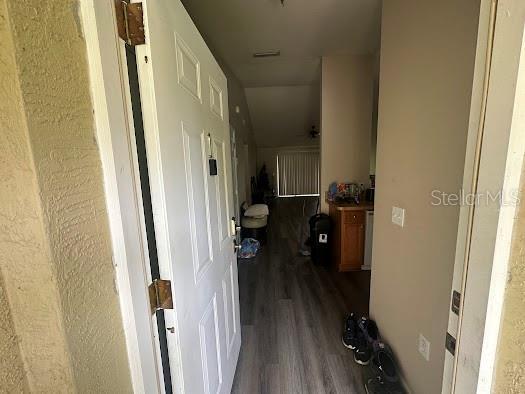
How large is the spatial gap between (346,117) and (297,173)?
6299 millimetres

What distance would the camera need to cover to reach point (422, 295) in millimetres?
1312

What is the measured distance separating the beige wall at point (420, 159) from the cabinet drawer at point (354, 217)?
1268 mm

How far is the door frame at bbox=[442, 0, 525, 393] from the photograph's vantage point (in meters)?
0.51

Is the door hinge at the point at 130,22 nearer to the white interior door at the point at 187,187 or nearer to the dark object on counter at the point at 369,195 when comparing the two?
the white interior door at the point at 187,187

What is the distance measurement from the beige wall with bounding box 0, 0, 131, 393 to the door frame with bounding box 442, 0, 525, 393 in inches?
35.4

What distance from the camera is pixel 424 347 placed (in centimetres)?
130

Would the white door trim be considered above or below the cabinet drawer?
above

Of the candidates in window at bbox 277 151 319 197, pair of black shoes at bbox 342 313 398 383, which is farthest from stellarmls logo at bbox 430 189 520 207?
window at bbox 277 151 319 197

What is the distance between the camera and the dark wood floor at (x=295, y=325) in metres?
1.61

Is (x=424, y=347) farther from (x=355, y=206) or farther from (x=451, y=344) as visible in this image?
(x=355, y=206)

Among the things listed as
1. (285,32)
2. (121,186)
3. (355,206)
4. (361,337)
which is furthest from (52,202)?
(355,206)

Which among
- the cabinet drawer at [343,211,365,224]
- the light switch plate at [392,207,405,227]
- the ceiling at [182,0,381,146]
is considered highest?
the ceiling at [182,0,381,146]

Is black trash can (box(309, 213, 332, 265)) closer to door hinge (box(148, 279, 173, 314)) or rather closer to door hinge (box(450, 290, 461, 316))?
door hinge (box(450, 290, 461, 316))

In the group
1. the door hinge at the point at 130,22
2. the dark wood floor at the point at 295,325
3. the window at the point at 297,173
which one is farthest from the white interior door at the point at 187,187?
the window at the point at 297,173
